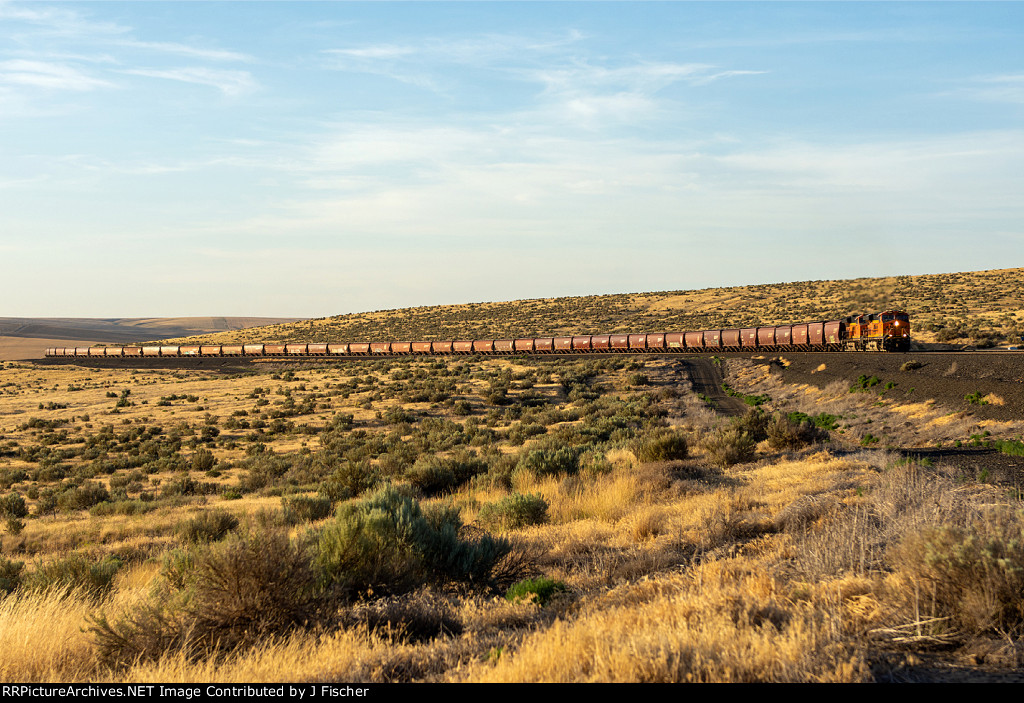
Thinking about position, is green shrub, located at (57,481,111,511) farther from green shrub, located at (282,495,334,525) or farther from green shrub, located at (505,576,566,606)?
green shrub, located at (505,576,566,606)

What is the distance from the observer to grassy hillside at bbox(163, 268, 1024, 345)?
195ft

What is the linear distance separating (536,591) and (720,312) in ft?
290

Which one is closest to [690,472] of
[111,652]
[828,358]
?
[111,652]

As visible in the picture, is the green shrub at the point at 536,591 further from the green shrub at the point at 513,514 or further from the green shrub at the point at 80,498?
the green shrub at the point at 80,498

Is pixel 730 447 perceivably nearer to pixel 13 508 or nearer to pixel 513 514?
pixel 513 514

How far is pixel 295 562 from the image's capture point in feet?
20.1

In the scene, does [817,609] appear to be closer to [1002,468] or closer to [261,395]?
[1002,468]

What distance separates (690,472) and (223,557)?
9.68 metres

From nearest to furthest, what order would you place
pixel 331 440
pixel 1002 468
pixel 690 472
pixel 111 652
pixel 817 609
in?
→ pixel 817 609
pixel 111 652
pixel 1002 468
pixel 690 472
pixel 331 440

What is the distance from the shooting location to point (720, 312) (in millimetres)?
90125

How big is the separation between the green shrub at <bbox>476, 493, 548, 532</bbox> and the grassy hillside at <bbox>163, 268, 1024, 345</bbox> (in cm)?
4405

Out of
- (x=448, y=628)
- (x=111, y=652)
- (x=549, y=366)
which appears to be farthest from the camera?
(x=549, y=366)

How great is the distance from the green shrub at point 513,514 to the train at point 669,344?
3526 cm

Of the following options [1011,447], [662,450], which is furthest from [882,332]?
[662,450]
